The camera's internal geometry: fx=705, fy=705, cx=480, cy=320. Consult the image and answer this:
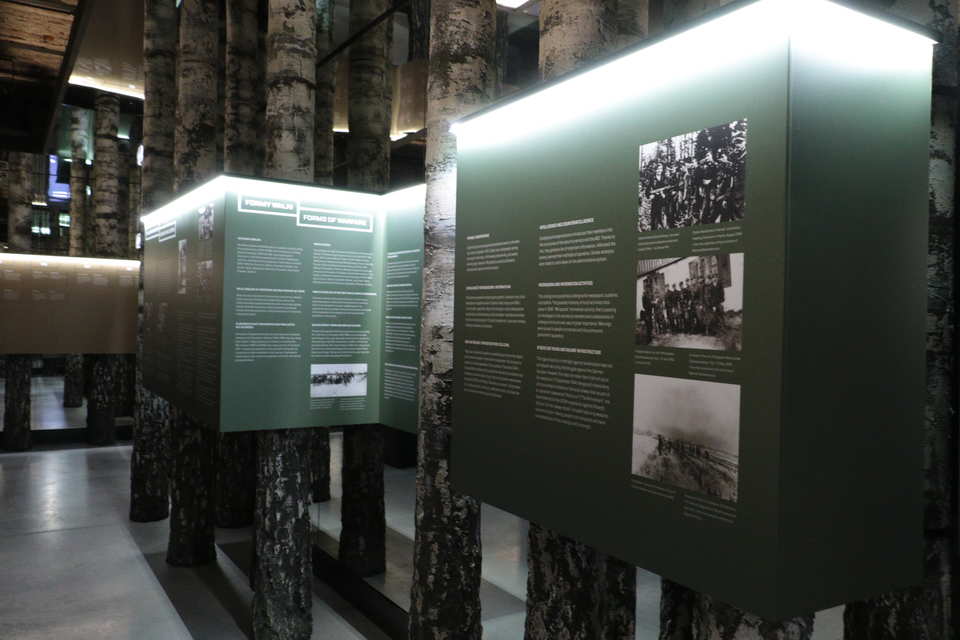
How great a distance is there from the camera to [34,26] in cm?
566

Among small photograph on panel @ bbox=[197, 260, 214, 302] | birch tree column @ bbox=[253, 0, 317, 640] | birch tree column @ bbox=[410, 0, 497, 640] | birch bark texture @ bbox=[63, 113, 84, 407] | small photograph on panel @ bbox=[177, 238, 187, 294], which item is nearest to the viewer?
birch tree column @ bbox=[410, 0, 497, 640]

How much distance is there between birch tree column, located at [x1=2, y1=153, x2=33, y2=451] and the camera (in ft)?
37.2

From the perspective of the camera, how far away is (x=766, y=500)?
1495 mm

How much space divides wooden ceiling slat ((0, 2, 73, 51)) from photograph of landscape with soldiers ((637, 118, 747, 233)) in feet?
18.1

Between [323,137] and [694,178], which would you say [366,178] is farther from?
[694,178]

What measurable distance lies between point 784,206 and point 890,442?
2.14 ft

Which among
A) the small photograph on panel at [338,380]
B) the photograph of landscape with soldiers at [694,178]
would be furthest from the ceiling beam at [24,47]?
the photograph of landscape with soldiers at [694,178]

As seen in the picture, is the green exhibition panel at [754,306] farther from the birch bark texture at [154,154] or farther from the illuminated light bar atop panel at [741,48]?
the birch bark texture at [154,154]

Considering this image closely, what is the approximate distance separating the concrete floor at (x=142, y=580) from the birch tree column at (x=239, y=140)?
345 mm

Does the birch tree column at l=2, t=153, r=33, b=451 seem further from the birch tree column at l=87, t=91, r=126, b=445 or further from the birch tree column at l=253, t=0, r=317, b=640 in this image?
the birch tree column at l=253, t=0, r=317, b=640

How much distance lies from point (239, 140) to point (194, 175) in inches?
34.1

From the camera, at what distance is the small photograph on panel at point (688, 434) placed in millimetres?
1572

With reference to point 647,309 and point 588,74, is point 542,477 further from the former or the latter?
point 588,74

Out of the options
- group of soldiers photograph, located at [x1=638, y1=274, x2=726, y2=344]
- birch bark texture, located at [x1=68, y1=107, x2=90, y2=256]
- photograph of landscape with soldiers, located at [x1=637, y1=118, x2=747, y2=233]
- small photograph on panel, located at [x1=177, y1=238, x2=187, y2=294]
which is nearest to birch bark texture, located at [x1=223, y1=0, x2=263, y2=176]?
small photograph on panel, located at [x1=177, y1=238, x2=187, y2=294]
